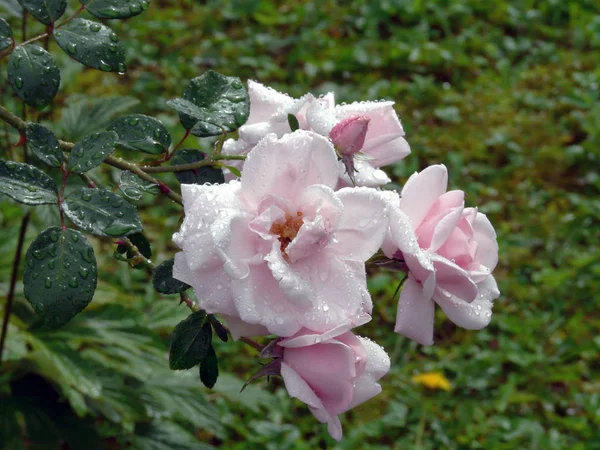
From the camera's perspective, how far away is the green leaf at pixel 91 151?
35.9 inches

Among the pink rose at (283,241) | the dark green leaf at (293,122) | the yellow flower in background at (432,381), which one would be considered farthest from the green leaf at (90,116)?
the yellow flower in background at (432,381)

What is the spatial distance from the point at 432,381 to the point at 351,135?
1.71 metres

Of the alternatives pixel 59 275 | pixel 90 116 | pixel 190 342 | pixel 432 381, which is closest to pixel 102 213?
pixel 59 275

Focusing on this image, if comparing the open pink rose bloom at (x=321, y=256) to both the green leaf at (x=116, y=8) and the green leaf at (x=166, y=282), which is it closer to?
the green leaf at (x=166, y=282)

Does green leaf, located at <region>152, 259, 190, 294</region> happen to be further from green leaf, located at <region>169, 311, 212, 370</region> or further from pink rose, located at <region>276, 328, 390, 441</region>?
pink rose, located at <region>276, 328, 390, 441</region>

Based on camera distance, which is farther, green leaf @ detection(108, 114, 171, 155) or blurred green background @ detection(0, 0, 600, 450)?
blurred green background @ detection(0, 0, 600, 450)

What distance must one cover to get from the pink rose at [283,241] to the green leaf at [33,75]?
10.4 inches

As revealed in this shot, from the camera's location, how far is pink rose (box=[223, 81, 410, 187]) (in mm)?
942

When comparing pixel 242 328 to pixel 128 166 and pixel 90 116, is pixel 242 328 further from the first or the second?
pixel 90 116

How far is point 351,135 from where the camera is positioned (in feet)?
2.98

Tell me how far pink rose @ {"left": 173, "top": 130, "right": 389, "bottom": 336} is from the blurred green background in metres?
0.75

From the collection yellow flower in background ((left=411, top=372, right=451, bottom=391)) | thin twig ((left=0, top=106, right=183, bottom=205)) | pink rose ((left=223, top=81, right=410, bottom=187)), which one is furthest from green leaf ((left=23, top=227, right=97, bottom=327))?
yellow flower in background ((left=411, top=372, right=451, bottom=391))

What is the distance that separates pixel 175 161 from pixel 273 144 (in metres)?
0.31

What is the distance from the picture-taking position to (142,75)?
363 centimetres
